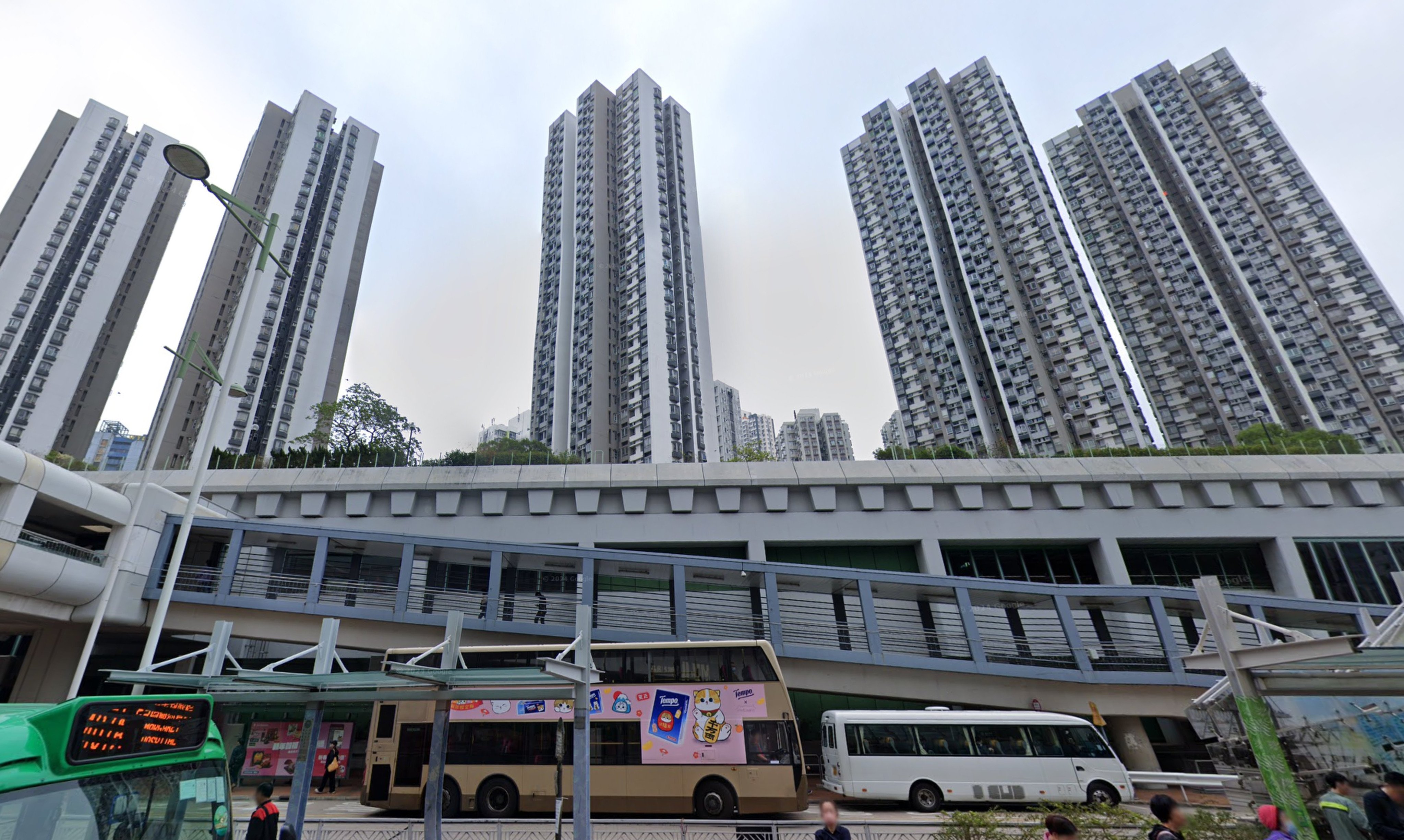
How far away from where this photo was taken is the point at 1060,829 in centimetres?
550

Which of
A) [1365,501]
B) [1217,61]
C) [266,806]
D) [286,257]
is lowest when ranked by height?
[266,806]

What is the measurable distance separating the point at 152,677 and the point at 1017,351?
79726 millimetres

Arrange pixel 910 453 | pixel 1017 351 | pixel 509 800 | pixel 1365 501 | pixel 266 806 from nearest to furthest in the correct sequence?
pixel 266 806 → pixel 509 800 → pixel 1365 501 → pixel 910 453 → pixel 1017 351

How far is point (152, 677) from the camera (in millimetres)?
9406

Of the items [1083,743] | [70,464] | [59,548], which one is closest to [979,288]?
[1083,743]

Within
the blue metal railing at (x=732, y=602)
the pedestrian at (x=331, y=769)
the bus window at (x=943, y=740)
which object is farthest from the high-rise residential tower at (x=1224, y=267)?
the pedestrian at (x=331, y=769)

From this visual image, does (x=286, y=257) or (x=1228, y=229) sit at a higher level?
(x=286, y=257)

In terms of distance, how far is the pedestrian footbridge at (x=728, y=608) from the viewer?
20578 millimetres

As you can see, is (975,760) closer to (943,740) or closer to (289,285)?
(943,740)

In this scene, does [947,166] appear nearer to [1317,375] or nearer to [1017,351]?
[1017,351]

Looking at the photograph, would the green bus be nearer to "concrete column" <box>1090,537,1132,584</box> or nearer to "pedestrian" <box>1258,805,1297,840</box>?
"pedestrian" <box>1258,805,1297,840</box>

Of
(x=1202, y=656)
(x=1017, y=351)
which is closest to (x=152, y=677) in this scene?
(x=1202, y=656)

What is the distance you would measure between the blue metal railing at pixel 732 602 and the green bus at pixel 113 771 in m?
15.7

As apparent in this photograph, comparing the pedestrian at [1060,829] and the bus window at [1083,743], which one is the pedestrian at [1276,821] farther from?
the bus window at [1083,743]
